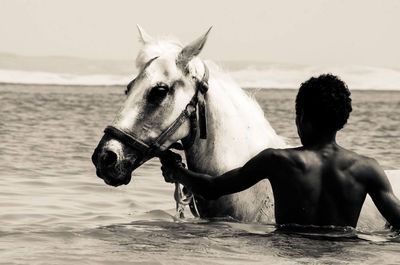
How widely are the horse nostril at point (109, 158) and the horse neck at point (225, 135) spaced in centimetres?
67

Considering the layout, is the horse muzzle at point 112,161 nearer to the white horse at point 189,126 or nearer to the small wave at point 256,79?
the white horse at point 189,126

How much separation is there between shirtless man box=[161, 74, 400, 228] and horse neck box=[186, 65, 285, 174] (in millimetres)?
608

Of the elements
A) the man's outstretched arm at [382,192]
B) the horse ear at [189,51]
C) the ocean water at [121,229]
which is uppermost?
the horse ear at [189,51]

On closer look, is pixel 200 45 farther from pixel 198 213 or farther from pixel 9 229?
pixel 9 229

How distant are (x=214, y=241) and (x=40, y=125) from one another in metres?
18.0

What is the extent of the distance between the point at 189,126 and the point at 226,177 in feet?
1.95

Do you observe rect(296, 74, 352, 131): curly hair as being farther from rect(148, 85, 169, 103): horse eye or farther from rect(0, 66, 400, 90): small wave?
rect(0, 66, 400, 90): small wave

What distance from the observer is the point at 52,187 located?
40.3 feet

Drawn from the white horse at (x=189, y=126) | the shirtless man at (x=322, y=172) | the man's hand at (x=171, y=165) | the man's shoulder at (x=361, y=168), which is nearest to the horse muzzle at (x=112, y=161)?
the white horse at (x=189, y=126)

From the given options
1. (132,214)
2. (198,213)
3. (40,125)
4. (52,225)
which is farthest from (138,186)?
(40,125)

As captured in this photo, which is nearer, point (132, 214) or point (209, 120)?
→ point (209, 120)

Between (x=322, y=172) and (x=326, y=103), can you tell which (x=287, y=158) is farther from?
(x=326, y=103)

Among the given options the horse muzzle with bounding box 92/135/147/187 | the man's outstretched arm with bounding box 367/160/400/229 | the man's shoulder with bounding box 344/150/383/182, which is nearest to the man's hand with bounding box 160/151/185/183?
the horse muzzle with bounding box 92/135/147/187

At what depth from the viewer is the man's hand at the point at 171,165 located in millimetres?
6754
